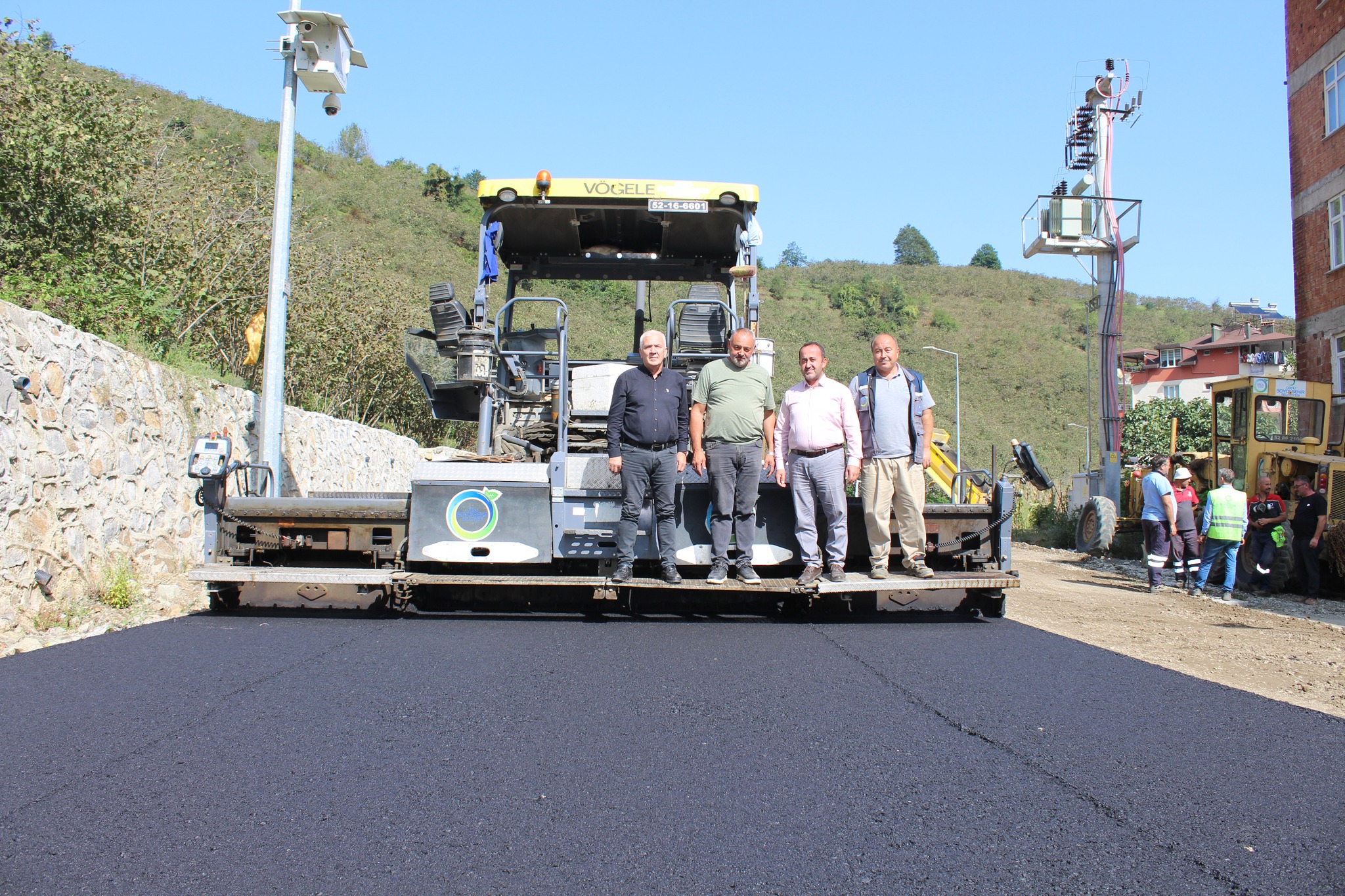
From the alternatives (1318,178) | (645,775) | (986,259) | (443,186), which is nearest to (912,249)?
(986,259)

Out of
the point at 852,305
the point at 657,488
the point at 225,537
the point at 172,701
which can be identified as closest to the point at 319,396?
the point at 225,537

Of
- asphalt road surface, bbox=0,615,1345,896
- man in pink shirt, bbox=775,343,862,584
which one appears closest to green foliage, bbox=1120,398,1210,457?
man in pink shirt, bbox=775,343,862,584

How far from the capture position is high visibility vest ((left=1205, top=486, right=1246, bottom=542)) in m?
11.8

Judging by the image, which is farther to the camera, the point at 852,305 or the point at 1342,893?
the point at 852,305

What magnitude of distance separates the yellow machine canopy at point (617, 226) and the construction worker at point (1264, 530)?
841cm

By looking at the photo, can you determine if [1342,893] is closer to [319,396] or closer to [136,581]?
[136,581]

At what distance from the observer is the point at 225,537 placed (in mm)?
6949

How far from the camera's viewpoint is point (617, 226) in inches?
325

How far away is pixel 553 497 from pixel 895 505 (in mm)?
2433

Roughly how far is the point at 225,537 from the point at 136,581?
1666 millimetres

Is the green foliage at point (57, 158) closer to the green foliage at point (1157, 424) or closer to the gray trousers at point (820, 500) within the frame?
the gray trousers at point (820, 500)

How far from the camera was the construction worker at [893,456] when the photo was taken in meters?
6.92

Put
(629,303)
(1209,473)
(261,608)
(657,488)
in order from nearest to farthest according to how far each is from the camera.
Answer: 1. (657,488)
2. (261,608)
3. (629,303)
4. (1209,473)

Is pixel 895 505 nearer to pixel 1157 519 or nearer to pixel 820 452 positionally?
pixel 820 452
